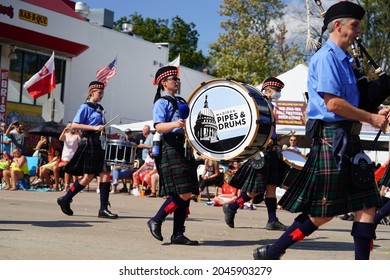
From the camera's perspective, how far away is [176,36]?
61.4 meters

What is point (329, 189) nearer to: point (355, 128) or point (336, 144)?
point (336, 144)

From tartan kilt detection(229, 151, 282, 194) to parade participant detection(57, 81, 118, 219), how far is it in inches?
69.1

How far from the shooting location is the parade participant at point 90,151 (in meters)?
9.44

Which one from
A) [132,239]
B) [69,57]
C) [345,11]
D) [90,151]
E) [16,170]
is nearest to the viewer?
[345,11]

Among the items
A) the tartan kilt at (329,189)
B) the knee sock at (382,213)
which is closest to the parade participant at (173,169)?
the knee sock at (382,213)

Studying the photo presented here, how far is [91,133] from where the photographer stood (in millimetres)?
9570

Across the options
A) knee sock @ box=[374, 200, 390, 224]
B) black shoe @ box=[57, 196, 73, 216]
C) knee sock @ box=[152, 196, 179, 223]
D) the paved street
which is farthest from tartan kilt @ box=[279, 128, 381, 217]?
black shoe @ box=[57, 196, 73, 216]

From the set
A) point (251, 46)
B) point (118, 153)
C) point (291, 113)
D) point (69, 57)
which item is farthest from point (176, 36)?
point (118, 153)

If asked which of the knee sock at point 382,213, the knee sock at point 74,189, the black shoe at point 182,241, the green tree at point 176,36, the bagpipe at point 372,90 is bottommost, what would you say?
the black shoe at point 182,241

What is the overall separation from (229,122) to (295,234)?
87.2 inches

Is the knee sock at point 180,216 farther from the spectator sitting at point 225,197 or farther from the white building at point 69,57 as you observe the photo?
the white building at point 69,57

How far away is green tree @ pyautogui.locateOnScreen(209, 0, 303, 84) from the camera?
42.0 metres
